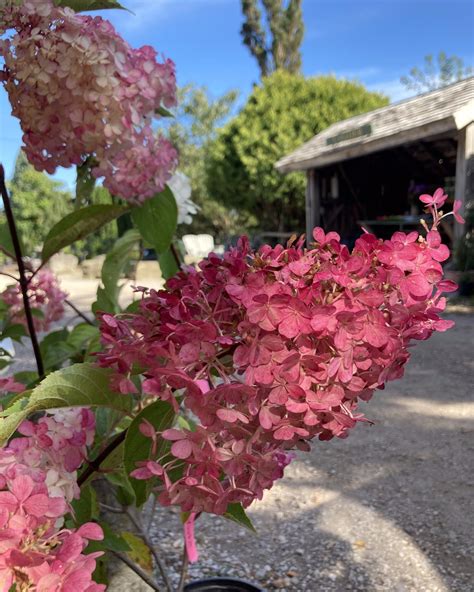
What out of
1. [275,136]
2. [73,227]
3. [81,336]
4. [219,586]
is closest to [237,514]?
[73,227]

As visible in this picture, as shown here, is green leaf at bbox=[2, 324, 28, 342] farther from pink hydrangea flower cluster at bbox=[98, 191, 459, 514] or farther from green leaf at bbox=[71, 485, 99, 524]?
pink hydrangea flower cluster at bbox=[98, 191, 459, 514]

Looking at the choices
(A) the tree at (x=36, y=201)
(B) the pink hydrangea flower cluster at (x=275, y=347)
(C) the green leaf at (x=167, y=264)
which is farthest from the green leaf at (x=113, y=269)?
(A) the tree at (x=36, y=201)

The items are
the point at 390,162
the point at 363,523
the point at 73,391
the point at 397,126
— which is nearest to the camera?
the point at 73,391

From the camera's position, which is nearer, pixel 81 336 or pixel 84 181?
pixel 84 181

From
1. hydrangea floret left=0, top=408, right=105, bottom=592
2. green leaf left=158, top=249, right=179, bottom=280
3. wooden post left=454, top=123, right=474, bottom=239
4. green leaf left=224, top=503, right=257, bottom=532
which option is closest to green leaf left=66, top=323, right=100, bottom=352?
green leaf left=158, top=249, right=179, bottom=280

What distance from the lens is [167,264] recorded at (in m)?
1.42

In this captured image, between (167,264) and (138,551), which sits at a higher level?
(167,264)

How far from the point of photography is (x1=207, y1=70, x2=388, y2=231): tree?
14984 millimetres

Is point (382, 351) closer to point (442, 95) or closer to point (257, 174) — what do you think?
point (442, 95)

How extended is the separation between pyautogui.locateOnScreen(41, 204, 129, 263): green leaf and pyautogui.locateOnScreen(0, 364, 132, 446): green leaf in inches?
15.4

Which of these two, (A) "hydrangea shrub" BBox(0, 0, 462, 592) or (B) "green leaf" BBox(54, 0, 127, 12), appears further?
(B) "green leaf" BBox(54, 0, 127, 12)

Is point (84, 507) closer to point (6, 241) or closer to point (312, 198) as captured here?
point (6, 241)

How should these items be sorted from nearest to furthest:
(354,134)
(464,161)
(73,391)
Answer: (73,391) → (464,161) → (354,134)

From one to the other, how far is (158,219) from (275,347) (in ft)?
2.30
